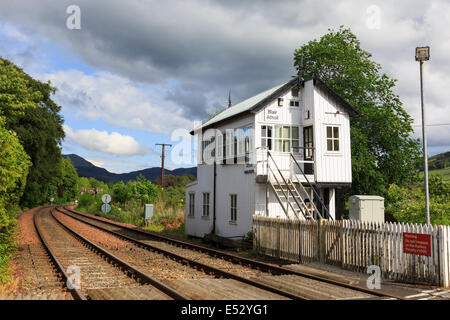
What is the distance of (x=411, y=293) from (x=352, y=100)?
22.4m

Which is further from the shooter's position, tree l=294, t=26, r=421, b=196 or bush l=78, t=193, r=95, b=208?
bush l=78, t=193, r=95, b=208

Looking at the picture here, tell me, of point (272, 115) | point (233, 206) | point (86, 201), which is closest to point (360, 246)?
point (233, 206)

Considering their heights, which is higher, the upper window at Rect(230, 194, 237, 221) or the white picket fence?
the upper window at Rect(230, 194, 237, 221)

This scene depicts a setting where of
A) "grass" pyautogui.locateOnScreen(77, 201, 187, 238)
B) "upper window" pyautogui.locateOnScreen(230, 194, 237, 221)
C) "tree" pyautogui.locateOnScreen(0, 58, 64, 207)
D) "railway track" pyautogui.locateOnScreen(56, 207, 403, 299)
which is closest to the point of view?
"railway track" pyautogui.locateOnScreen(56, 207, 403, 299)

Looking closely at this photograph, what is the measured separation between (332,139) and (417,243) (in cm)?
915

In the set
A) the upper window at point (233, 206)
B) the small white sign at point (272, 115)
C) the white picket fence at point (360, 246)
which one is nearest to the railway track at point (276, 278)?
the white picket fence at point (360, 246)

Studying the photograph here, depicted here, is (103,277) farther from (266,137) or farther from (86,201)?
(86,201)

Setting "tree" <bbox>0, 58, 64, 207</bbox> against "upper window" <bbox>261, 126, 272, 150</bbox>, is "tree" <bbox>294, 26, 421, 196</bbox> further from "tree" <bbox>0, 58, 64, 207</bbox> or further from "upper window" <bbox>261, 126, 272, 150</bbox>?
"tree" <bbox>0, 58, 64, 207</bbox>

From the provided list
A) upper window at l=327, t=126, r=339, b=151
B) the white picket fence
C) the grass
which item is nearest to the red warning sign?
the white picket fence

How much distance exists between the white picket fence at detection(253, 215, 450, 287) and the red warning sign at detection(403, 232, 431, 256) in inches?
4.0

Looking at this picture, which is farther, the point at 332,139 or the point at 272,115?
the point at 332,139

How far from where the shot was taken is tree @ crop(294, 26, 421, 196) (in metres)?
27.1

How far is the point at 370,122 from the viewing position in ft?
93.0

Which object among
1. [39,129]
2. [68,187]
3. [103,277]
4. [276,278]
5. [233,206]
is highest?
[39,129]
